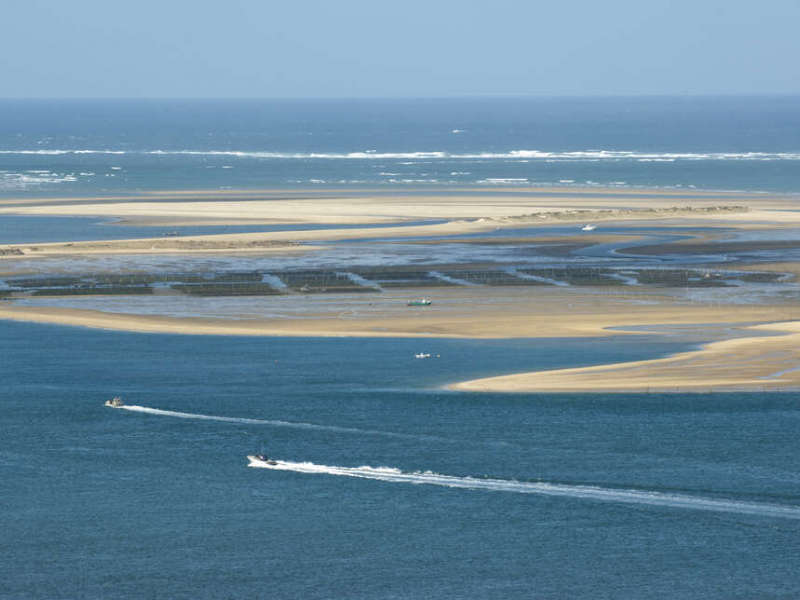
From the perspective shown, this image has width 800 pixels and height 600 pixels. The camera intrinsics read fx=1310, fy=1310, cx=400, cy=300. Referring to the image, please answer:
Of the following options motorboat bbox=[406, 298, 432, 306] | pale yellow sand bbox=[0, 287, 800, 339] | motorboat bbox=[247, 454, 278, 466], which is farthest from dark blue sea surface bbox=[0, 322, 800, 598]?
motorboat bbox=[406, 298, 432, 306]

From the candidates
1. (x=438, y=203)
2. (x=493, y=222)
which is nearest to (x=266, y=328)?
(x=493, y=222)

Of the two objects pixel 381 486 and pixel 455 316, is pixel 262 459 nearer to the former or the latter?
pixel 381 486

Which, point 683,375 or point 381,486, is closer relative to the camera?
point 381,486

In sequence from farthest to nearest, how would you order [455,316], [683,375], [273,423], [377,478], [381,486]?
[455,316] → [683,375] → [273,423] → [377,478] → [381,486]

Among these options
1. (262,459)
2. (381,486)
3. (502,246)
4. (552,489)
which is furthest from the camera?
(502,246)

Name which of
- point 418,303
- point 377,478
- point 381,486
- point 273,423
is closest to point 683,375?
point 273,423

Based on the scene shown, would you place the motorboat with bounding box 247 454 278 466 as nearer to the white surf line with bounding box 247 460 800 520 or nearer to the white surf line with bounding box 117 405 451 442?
the white surf line with bounding box 247 460 800 520

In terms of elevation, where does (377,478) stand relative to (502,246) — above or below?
below

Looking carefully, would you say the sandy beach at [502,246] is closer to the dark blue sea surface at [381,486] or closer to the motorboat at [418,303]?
the motorboat at [418,303]
